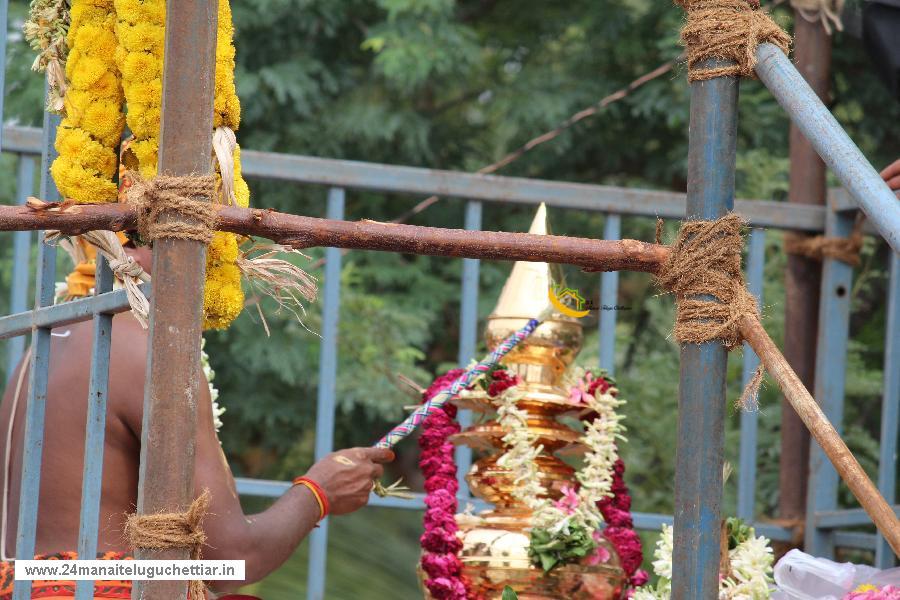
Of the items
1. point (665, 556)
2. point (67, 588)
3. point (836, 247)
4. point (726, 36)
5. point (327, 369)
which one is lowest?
point (67, 588)

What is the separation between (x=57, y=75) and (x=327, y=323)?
1.25m

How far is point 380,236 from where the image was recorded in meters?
1.68

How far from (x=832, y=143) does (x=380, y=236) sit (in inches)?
24.1

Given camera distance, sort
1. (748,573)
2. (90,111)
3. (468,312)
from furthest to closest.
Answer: (468,312)
(748,573)
(90,111)

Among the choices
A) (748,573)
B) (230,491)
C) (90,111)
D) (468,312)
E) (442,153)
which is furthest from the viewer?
(442,153)

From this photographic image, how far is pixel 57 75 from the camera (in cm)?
184

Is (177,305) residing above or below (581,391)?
above

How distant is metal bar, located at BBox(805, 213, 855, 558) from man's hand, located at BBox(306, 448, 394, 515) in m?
1.25

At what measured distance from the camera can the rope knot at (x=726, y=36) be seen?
1799mm

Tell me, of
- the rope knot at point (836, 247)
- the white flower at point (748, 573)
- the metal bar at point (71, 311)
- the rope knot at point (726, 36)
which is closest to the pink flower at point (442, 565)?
the white flower at point (748, 573)

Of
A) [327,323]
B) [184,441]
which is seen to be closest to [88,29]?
[184,441]

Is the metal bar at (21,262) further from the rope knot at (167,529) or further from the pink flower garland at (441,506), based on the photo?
the rope knot at (167,529)

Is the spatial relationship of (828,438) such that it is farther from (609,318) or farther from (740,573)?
(609,318)

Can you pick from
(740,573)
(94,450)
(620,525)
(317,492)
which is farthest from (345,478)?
(94,450)
